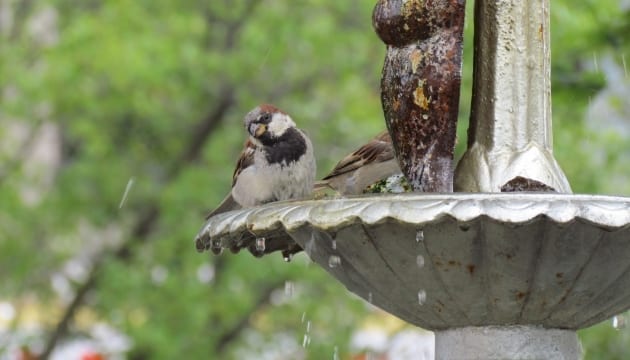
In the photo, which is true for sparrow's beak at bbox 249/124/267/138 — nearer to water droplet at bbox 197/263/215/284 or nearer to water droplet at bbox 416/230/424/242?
water droplet at bbox 416/230/424/242

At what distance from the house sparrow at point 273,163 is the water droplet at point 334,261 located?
1.48 meters

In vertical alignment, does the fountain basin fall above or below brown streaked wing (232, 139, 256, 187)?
below

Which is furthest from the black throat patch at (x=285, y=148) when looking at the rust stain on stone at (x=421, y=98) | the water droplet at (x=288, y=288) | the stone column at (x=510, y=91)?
the water droplet at (x=288, y=288)

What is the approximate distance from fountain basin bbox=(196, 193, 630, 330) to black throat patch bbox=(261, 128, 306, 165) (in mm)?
1421

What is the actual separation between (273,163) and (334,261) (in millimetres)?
1603

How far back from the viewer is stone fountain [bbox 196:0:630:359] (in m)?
2.95

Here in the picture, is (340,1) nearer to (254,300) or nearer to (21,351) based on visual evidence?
(254,300)

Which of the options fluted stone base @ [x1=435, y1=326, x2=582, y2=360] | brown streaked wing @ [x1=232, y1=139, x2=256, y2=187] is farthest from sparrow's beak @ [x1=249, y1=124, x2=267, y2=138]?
fluted stone base @ [x1=435, y1=326, x2=582, y2=360]

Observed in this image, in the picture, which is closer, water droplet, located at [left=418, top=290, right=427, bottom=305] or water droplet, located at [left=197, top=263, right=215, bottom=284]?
water droplet, located at [left=418, top=290, right=427, bottom=305]

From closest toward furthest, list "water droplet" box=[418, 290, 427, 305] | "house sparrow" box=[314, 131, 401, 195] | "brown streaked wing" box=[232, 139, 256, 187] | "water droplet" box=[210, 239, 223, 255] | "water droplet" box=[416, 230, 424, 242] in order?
"water droplet" box=[416, 230, 424, 242]
"water droplet" box=[418, 290, 427, 305]
"water droplet" box=[210, 239, 223, 255]
"brown streaked wing" box=[232, 139, 256, 187]
"house sparrow" box=[314, 131, 401, 195]

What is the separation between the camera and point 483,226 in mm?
Result: 2961

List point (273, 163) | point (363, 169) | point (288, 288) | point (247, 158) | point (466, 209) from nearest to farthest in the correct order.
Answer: point (466, 209) < point (273, 163) < point (247, 158) < point (363, 169) < point (288, 288)

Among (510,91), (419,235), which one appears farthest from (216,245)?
(510,91)

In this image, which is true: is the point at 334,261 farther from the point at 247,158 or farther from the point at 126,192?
the point at 126,192
